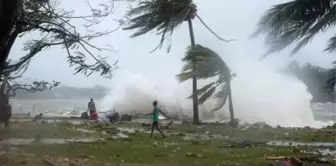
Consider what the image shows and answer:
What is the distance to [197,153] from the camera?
40.7ft

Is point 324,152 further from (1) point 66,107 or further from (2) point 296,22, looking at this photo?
(1) point 66,107

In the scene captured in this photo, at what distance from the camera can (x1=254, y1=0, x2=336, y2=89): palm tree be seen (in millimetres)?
11188

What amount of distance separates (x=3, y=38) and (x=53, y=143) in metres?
10.4

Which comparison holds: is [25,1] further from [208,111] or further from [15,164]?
[208,111]

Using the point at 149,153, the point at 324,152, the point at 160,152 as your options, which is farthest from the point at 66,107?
the point at 324,152

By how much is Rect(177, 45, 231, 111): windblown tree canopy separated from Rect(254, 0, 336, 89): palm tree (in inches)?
513

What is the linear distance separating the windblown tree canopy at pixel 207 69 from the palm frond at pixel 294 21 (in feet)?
42.8

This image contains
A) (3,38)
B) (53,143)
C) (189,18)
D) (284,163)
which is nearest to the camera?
(3,38)

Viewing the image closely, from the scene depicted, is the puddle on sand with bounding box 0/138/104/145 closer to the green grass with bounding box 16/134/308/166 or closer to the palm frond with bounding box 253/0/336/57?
the green grass with bounding box 16/134/308/166

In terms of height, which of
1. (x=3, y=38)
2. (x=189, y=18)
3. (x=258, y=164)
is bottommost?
(x=258, y=164)

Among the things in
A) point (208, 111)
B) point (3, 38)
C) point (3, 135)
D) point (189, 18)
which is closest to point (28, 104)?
point (208, 111)

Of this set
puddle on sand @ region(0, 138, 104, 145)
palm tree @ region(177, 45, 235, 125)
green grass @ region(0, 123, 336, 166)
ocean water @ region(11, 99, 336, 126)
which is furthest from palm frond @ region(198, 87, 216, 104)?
ocean water @ region(11, 99, 336, 126)

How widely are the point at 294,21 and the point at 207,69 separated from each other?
13811 millimetres

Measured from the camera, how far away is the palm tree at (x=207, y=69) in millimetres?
24906
